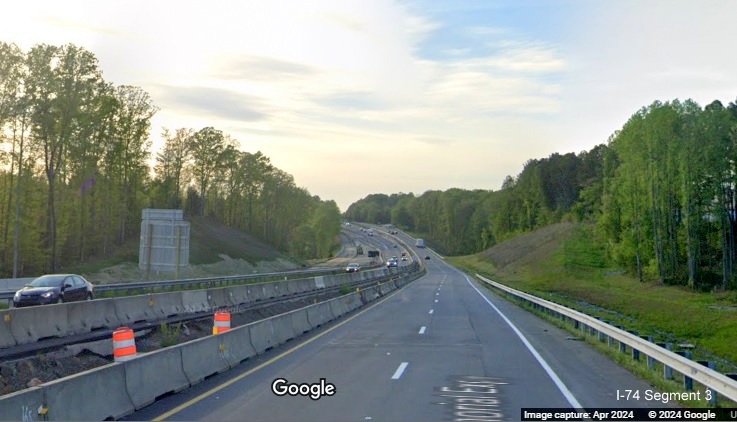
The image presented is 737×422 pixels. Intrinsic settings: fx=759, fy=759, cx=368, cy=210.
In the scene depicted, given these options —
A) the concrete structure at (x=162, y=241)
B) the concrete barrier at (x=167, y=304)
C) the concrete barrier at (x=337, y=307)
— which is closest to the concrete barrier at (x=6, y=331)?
the concrete barrier at (x=167, y=304)

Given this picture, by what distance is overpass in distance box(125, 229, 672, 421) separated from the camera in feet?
36.8

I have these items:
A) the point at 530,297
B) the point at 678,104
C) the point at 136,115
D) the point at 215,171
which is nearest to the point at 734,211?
the point at 678,104

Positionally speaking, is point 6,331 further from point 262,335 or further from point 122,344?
point 122,344

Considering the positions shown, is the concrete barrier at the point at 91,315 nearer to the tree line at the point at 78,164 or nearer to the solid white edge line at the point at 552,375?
the solid white edge line at the point at 552,375

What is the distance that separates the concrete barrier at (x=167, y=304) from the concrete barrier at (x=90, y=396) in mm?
18412

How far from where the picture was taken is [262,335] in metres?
19.0

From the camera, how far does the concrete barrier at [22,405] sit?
803cm

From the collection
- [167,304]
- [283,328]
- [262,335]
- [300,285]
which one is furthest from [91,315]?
[300,285]

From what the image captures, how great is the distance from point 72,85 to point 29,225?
43.8ft

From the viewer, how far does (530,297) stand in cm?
3691

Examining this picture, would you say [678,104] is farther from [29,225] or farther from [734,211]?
[29,225]

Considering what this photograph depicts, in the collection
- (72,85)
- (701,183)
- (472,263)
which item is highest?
(72,85)

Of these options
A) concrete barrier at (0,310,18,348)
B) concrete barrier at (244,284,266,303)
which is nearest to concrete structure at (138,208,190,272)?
concrete barrier at (244,284,266,303)

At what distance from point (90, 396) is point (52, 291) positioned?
2043 centimetres
